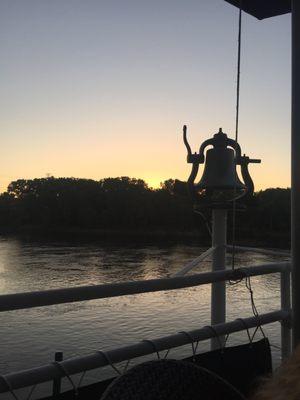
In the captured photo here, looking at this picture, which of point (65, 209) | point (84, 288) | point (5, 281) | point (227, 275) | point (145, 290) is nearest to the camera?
point (84, 288)

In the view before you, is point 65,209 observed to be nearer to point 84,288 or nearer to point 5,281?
point 5,281

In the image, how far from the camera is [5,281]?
25.9m

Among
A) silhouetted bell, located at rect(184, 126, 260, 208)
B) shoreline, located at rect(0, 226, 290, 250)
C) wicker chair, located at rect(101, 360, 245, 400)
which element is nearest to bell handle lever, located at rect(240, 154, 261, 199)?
silhouetted bell, located at rect(184, 126, 260, 208)

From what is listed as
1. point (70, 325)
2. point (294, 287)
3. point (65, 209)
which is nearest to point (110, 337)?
point (70, 325)

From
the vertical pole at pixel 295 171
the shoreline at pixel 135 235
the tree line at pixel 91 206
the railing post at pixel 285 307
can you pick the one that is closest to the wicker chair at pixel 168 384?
the vertical pole at pixel 295 171

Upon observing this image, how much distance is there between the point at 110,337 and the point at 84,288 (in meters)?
12.1

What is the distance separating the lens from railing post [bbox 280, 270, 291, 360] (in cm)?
274

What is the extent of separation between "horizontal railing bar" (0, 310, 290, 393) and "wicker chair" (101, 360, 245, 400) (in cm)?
55

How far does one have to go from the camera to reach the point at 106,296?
1.88 metres

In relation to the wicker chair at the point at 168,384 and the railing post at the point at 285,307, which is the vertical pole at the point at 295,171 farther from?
the wicker chair at the point at 168,384

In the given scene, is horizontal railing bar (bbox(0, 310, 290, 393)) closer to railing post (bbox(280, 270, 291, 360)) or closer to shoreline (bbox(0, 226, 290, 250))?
railing post (bbox(280, 270, 291, 360))

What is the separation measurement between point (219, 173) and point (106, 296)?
5.14 feet

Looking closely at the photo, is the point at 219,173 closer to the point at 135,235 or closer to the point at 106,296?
the point at 106,296

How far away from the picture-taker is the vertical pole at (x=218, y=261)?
9.59 ft
